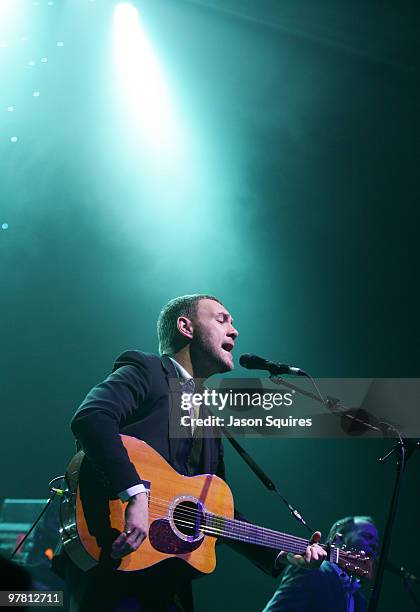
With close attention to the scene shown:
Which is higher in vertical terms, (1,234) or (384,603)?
(1,234)

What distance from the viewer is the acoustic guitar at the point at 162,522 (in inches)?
90.7

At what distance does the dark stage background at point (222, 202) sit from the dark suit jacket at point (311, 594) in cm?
205

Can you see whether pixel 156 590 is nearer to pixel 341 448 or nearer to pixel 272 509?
pixel 272 509

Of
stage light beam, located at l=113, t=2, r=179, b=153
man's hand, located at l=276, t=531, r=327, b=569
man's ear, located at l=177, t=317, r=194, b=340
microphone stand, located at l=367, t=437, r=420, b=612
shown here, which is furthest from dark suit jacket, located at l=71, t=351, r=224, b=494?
stage light beam, located at l=113, t=2, r=179, b=153

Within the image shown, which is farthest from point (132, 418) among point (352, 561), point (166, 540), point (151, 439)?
point (352, 561)

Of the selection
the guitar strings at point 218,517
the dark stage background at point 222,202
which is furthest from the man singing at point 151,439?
the dark stage background at point 222,202

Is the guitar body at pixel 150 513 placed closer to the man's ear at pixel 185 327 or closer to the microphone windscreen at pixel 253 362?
the microphone windscreen at pixel 253 362

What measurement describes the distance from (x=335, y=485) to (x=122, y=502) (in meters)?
4.02

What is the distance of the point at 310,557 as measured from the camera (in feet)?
9.91

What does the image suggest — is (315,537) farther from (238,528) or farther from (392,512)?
(392,512)

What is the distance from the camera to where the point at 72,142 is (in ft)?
21.1

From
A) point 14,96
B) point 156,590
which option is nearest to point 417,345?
point 156,590

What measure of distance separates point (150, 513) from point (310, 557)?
105 cm

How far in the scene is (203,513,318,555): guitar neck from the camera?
2.80 m
